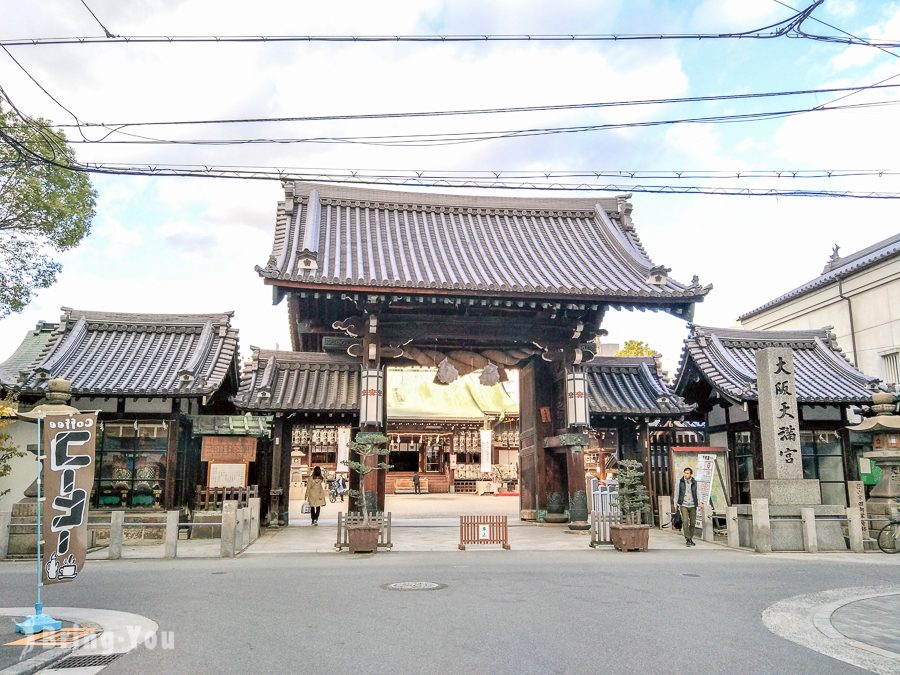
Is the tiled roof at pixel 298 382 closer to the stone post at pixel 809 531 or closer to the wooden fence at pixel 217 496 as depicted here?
the wooden fence at pixel 217 496

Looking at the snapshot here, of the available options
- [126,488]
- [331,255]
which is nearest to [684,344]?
[331,255]

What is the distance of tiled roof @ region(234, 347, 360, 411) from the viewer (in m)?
19.8

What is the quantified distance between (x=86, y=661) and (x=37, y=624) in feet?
4.81

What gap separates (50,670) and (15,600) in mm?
3983

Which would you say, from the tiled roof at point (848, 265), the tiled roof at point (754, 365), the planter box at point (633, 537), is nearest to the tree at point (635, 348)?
the tiled roof at point (848, 265)

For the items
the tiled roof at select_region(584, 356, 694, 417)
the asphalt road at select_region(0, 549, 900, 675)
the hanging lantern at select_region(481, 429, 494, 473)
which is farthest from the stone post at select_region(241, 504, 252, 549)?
the hanging lantern at select_region(481, 429, 494, 473)

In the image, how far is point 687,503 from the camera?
16.4 m

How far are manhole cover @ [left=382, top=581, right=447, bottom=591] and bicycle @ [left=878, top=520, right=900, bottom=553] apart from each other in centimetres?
1093

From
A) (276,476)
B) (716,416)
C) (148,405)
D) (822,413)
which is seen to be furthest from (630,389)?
(148,405)

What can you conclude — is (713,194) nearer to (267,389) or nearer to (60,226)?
(267,389)

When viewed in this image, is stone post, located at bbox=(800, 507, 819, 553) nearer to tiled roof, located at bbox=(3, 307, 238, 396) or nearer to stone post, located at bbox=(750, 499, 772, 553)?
stone post, located at bbox=(750, 499, 772, 553)

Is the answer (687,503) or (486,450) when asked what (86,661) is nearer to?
(687,503)

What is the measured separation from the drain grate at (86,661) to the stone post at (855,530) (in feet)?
49.4

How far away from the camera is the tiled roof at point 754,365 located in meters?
18.8
